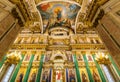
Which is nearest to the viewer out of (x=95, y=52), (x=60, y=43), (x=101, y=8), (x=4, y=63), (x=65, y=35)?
(x=101, y=8)

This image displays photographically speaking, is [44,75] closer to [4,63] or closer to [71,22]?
[4,63]

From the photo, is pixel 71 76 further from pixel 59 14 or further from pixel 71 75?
pixel 59 14

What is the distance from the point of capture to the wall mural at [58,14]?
1572 centimetres

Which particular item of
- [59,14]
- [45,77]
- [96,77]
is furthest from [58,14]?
[96,77]

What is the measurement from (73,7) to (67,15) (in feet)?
4.24

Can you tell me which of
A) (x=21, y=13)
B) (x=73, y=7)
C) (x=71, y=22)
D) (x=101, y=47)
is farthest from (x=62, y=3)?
(x=21, y=13)

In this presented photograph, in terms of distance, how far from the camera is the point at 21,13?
19.7 feet

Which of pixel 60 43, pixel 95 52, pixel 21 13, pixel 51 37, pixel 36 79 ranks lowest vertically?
pixel 36 79

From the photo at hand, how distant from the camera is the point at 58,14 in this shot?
1652 centimetres

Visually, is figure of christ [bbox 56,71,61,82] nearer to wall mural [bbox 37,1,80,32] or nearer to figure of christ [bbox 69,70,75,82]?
figure of christ [bbox 69,70,75,82]

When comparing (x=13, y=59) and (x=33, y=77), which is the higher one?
(x=13, y=59)

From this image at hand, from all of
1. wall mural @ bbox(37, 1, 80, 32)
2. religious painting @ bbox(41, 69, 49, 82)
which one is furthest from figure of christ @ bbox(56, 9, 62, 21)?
religious painting @ bbox(41, 69, 49, 82)

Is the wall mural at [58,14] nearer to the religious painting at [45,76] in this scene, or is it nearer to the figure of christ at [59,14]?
the figure of christ at [59,14]

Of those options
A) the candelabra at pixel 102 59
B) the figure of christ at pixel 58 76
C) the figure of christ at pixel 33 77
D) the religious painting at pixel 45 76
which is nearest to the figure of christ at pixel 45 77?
the religious painting at pixel 45 76
